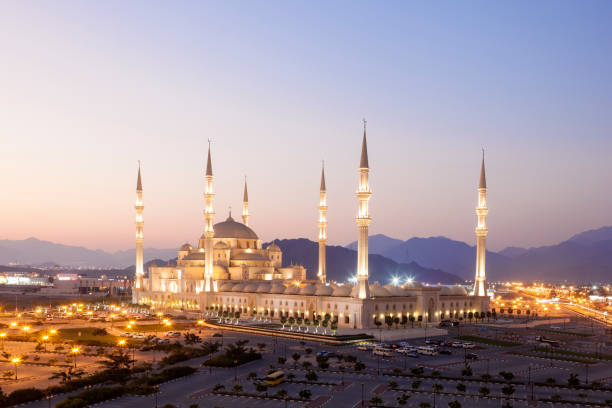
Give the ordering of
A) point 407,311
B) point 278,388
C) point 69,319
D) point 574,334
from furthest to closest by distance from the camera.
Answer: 1. point 69,319
2. point 407,311
3. point 574,334
4. point 278,388

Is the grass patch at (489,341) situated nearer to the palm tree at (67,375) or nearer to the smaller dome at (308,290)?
the smaller dome at (308,290)

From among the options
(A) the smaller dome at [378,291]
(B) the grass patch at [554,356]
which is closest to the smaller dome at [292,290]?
(A) the smaller dome at [378,291]

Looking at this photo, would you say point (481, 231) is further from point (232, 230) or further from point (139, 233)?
point (139, 233)

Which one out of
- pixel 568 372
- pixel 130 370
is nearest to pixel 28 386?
pixel 130 370

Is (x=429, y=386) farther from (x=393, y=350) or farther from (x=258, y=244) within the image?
(x=258, y=244)

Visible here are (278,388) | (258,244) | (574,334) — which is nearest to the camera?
(278,388)

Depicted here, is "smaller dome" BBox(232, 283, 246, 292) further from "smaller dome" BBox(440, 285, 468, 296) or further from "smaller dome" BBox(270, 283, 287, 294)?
"smaller dome" BBox(440, 285, 468, 296)

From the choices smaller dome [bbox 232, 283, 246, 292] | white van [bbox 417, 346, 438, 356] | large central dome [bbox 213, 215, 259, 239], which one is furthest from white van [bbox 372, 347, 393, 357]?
large central dome [bbox 213, 215, 259, 239]

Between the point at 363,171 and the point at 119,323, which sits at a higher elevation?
the point at 363,171
